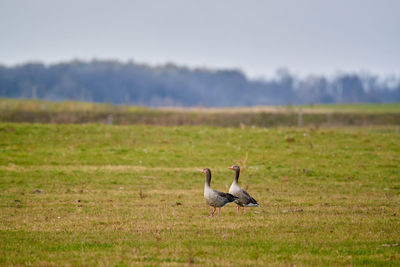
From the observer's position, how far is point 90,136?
124 feet

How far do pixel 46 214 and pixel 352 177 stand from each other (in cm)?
1629

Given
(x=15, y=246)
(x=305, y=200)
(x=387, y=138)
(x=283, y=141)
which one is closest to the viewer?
(x=15, y=246)

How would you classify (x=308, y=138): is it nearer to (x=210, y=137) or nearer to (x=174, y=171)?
(x=210, y=137)

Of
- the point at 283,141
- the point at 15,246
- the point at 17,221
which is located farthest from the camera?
the point at 283,141

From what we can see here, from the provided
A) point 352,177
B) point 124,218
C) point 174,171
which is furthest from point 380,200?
point 174,171

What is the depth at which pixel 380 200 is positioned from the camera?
19266 mm

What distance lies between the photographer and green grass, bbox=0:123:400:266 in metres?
10.9

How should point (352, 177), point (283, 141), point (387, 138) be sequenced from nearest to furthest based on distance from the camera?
1. point (352, 177)
2. point (283, 141)
3. point (387, 138)

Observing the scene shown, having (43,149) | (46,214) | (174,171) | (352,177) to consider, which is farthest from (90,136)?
(46,214)

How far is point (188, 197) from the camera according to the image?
66.4 ft

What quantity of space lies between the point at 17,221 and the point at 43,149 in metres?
19.3

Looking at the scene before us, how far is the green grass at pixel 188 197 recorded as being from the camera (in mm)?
10922

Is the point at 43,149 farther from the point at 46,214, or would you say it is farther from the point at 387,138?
the point at 387,138

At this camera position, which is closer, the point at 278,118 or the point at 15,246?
the point at 15,246
